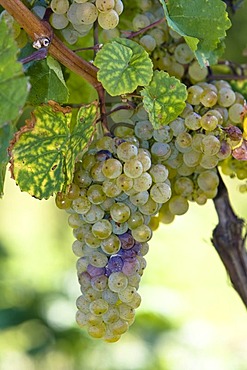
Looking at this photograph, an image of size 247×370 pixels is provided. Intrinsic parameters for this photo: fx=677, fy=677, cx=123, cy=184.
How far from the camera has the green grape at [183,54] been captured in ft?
2.34

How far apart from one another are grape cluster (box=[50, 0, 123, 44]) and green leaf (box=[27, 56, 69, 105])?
41mm

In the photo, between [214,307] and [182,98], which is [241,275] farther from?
[214,307]

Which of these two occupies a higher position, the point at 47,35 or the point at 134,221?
the point at 47,35

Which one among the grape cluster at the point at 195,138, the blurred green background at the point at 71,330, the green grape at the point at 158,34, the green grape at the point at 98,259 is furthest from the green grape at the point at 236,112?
the blurred green background at the point at 71,330

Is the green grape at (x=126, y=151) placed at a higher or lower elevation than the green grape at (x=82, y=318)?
higher

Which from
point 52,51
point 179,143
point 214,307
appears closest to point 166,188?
point 179,143

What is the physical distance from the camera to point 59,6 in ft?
1.94

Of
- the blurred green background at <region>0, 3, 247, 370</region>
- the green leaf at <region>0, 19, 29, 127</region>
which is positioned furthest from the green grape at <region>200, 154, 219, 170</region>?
the blurred green background at <region>0, 3, 247, 370</region>

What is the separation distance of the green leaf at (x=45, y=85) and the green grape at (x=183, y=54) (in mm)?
155

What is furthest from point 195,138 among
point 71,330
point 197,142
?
point 71,330

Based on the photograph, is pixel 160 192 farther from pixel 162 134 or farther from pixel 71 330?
pixel 71 330

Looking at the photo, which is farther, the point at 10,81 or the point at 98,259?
the point at 98,259

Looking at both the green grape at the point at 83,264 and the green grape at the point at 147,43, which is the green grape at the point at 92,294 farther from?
the green grape at the point at 147,43

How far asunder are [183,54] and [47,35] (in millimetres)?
194
